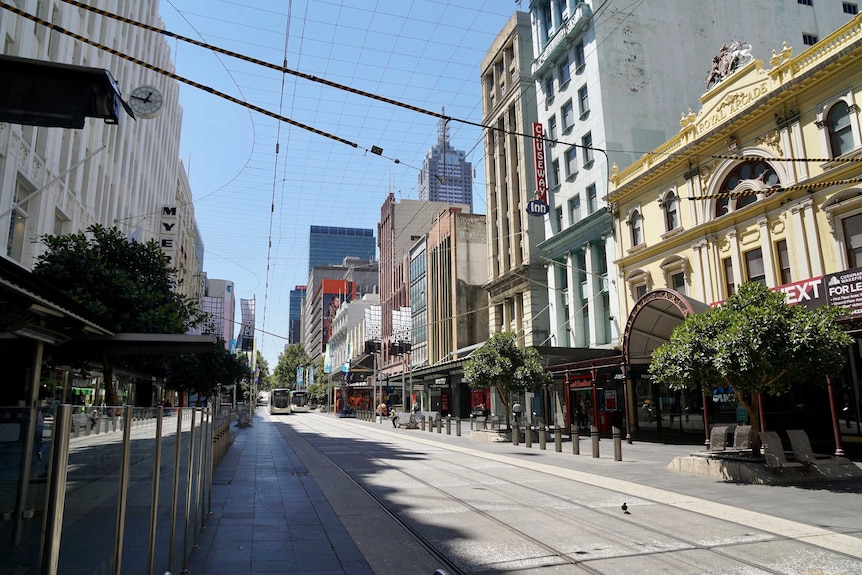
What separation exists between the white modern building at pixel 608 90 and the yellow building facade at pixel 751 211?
3.26 m

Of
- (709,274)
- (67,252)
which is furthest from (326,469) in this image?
(709,274)

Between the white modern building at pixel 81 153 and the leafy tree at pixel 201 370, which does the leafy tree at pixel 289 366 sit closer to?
the white modern building at pixel 81 153

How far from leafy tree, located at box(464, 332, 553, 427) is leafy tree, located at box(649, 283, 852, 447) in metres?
13.2

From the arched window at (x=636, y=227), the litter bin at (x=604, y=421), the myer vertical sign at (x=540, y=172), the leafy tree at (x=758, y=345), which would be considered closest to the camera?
the leafy tree at (x=758, y=345)

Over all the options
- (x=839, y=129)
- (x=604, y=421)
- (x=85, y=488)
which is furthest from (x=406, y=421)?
(x=85, y=488)

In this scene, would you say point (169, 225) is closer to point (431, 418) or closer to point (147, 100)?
point (431, 418)

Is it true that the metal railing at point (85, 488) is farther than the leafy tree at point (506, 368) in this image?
No

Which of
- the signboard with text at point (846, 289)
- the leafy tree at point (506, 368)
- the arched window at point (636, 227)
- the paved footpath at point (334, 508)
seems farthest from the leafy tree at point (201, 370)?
the signboard with text at point (846, 289)

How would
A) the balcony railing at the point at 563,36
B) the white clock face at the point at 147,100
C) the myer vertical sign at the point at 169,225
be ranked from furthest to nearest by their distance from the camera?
the myer vertical sign at the point at 169,225 < the balcony railing at the point at 563,36 < the white clock face at the point at 147,100

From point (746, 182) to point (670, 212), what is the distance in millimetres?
5007

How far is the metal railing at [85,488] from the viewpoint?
2.71m

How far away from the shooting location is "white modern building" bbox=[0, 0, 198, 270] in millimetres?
19594

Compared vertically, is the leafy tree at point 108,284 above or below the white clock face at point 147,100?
below

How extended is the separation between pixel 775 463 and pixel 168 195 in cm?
5299
